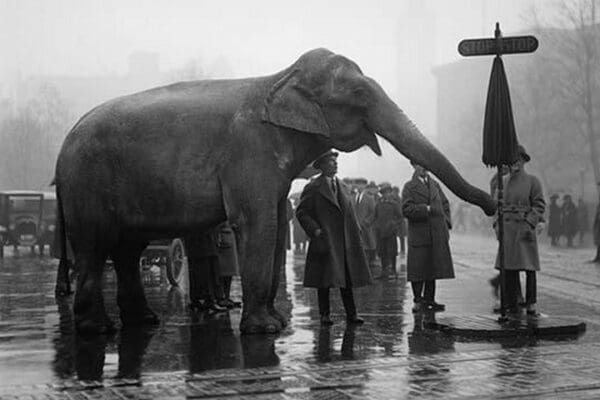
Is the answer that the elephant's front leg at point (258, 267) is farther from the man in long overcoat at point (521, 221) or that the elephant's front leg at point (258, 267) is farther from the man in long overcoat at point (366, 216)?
the man in long overcoat at point (366, 216)

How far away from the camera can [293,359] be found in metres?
9.32

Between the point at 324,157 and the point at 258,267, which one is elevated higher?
the point at 324,157

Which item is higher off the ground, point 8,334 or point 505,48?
point 505,48

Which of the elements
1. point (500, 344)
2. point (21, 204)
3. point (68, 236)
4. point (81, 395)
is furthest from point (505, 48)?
point (21, 204)

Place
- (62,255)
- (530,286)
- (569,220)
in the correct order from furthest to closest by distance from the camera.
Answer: (569,220) → (530,286) → (62,255)

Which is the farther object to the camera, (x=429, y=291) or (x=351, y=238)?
(x=429, y=291)

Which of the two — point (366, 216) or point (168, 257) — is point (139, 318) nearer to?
point (168, 257)

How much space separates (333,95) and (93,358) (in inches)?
142

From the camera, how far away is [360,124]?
11.2m

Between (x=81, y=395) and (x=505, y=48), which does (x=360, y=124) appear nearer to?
(x=505, y=48)

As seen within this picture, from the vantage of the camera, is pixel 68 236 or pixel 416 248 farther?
pixel 416 248

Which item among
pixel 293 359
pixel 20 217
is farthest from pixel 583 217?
pixel 293 359

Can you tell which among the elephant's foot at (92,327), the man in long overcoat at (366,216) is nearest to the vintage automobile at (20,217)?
the man in long overcoat at (366,216)

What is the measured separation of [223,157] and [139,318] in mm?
2275
